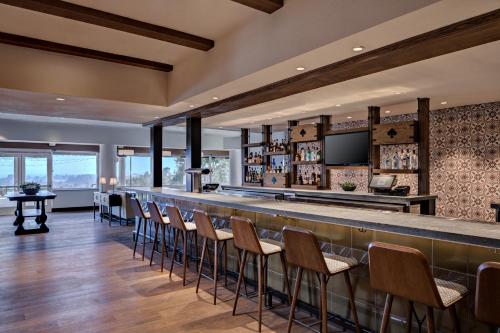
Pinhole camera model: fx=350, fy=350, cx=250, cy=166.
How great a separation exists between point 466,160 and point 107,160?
973 centimetres

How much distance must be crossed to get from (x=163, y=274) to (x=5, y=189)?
8542 millimetres

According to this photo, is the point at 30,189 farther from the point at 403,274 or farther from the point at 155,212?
the point at 403,274

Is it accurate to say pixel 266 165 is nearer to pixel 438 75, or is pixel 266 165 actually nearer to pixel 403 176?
pixel 403 176

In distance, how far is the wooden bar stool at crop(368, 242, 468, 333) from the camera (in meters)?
1.77

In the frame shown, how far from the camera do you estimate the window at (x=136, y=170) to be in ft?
38.7

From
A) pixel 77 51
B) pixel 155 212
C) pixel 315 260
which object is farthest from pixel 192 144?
pixel 315 260

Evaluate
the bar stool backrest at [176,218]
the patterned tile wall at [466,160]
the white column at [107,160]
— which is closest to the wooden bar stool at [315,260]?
the bar stool backrest at [176,218]

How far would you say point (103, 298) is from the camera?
3539mm

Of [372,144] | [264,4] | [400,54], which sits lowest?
[372,144]

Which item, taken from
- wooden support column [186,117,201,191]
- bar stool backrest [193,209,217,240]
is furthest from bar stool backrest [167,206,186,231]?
wooden support column [186,117,201,191]

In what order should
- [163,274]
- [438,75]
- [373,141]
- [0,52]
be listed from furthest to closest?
[373,141] → [163,274] → [0,52] → [438,75]

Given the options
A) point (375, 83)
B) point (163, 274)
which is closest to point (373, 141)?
point (375, 83)

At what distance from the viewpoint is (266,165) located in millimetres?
7711

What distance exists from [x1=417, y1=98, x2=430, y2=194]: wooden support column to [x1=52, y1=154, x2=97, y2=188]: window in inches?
396
